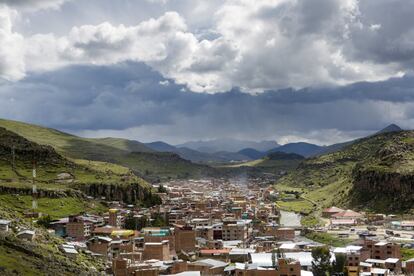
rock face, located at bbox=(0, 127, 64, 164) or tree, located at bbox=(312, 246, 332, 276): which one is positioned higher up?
rock face, located at bbox=(0, 127, 64, 164)

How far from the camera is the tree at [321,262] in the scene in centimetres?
7056

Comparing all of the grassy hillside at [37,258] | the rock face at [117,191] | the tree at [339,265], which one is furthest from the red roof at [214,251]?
the rock face at [117,191]

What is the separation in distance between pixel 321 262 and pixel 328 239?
125 ft

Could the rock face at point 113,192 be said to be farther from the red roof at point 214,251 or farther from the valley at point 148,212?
the red roof at point 214,251

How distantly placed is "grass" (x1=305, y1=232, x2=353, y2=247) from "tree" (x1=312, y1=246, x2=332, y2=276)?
26.9 m

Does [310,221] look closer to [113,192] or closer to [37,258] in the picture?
[113,192]

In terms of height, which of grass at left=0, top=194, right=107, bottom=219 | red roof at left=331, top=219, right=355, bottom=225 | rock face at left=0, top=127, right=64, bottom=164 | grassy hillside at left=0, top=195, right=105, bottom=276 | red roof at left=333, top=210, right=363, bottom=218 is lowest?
red roof at left=331, top=219, right=355, bottom=225

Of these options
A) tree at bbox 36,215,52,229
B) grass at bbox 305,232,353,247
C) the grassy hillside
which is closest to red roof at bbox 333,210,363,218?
grass at bbox 305,232,353,247

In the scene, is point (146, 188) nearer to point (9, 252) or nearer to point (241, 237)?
point (241, 237)

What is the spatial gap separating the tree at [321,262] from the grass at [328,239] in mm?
26854

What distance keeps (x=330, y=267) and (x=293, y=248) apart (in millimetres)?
15009

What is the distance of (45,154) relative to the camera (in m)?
172

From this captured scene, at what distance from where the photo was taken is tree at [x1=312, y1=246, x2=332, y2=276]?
232 feet

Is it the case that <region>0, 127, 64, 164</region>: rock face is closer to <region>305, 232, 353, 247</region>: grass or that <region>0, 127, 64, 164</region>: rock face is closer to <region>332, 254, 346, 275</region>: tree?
<region>305, 232, 353, 247</region>: grass
